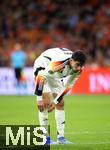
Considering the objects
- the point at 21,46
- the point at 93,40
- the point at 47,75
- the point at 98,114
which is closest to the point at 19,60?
the point at 21,46

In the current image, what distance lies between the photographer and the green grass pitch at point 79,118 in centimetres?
1268

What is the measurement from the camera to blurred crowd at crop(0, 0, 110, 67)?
102 feet

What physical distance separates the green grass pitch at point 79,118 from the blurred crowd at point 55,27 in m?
3.61

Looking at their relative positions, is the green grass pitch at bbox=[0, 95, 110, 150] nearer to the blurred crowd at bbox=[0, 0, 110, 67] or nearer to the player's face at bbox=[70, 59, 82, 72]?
the player's face at bbox=[70, 59, 82, 72]

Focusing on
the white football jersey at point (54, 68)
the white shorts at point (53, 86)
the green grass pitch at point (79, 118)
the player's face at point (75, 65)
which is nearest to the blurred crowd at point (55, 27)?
the green grass pitch at point (79, 118)

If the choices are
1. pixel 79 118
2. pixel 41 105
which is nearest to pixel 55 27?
pixel 79 118

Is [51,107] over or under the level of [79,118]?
under

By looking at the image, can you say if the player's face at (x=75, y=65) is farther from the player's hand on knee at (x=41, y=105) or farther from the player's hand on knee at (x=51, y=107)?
the player's hand on knee at (x=41, y=105)

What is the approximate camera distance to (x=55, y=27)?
1281 inches

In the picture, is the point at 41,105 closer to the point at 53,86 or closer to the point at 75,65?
the point at 53,86

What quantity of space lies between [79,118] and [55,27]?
1435 cm

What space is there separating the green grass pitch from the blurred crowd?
3612mm

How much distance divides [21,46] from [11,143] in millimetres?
20039

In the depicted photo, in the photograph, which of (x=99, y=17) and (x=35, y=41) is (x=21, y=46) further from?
(x=99, y=17)
